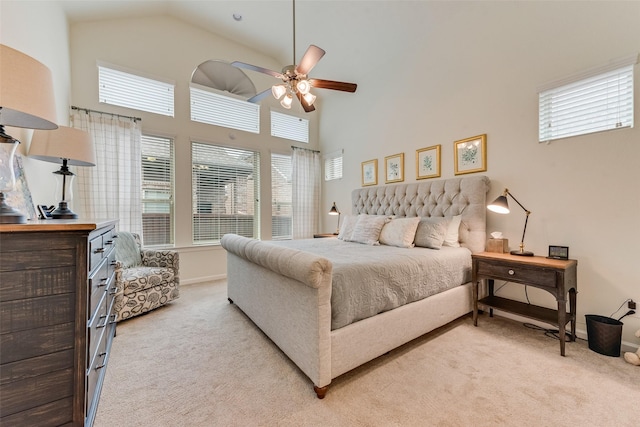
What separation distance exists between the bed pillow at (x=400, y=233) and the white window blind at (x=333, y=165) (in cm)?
210

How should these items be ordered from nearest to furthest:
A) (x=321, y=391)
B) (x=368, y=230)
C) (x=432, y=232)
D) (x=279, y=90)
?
(x=321, y=391), (x=279, y=90), (x=432, y=232), (x=368, y=230)

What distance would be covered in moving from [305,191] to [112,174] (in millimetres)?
3106

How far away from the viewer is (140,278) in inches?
110

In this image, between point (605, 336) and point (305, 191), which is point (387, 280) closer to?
point (605, 336)

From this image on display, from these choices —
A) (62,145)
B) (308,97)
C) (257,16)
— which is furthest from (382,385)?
(257,16)

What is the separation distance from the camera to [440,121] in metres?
3.35

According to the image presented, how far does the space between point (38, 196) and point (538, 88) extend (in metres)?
4.82

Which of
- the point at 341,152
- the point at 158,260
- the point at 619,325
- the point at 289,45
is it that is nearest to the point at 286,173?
the point at 341,152

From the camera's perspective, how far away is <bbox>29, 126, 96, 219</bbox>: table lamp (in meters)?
1.92

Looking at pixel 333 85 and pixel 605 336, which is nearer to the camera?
pixel 605 336

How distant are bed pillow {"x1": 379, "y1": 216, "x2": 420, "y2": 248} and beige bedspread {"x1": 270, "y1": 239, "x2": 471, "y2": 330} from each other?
41cm

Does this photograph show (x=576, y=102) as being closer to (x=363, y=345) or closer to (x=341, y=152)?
(x=363, y=345)

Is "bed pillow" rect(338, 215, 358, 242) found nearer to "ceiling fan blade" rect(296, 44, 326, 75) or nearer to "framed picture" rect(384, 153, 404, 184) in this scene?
"framed picture" rect(384, 153, 404, 184)

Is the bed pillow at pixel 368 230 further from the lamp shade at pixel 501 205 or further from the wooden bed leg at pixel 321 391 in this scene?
the wooden bed leg at pixel 321 391
